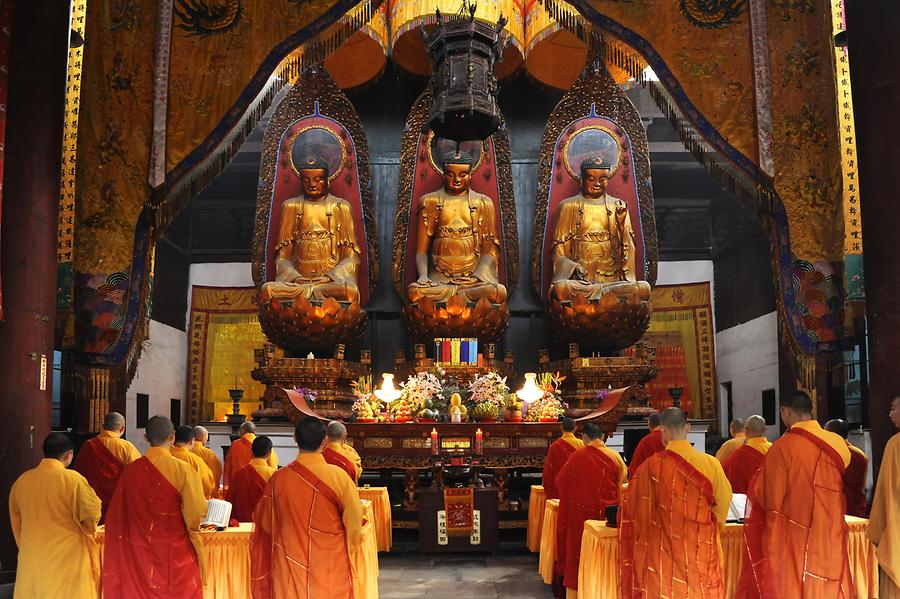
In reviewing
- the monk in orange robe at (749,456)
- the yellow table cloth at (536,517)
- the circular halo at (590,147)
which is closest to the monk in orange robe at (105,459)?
the yellow table cloth at (536,517)

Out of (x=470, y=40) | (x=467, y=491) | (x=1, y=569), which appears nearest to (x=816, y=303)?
(x=467, y=491)

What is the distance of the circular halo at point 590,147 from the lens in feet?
39.8

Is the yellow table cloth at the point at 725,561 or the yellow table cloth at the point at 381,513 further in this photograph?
the yellow table cloth at the point at 381,513

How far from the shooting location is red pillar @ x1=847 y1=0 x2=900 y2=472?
5.65m

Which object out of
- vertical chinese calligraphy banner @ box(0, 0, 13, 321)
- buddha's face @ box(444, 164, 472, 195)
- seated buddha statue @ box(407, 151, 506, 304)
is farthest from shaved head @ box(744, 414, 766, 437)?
buddha's face @ box(444, 164, 472, 195)

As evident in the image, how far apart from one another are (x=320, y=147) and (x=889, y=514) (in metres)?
9.10

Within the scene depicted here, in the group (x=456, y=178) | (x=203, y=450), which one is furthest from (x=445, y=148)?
(x=203, y=450)

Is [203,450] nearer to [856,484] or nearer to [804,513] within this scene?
[804,513]

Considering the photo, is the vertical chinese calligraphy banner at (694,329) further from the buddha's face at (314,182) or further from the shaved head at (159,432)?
the shaved head at (159,432)

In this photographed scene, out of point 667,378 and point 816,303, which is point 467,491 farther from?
point 667,378

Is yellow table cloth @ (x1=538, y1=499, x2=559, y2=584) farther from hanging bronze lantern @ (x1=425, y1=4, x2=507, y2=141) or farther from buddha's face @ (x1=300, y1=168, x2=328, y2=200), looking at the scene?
buddha's face @ (x1=300, y1=168, x2=328, y2=200)

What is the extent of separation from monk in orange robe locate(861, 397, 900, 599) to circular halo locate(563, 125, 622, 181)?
8244 millimetres

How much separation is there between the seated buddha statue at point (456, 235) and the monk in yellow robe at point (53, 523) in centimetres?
704

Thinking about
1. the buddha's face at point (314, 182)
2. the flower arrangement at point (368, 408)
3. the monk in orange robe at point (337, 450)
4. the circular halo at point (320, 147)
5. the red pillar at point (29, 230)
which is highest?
the circular halo at point (320, 147)
